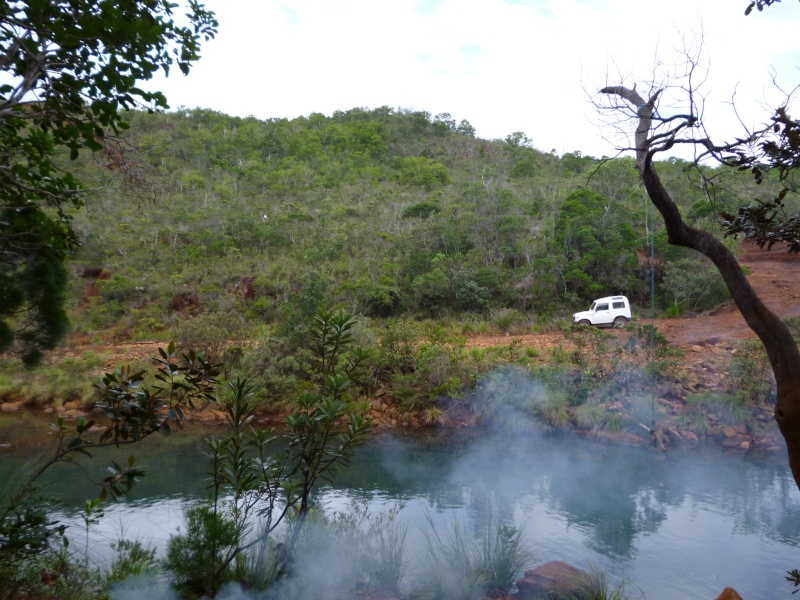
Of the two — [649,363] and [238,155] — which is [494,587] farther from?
[238,155]

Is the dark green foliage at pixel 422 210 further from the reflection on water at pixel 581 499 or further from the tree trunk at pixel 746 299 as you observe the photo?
the tree trunk at pixel 746 299

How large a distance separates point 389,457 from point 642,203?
61.9ft

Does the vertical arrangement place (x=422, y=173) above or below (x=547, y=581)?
above

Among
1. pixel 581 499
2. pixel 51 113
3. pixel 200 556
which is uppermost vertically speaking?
pixel 51 113

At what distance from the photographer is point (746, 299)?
12.3ft

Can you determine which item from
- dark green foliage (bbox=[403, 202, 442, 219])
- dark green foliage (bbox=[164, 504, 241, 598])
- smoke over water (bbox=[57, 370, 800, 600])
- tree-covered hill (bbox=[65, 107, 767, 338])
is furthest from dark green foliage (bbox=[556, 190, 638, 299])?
dark green foliage (bbox=[164, 504, 241, 598])

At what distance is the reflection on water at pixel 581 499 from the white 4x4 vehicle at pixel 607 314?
7211 millimetres

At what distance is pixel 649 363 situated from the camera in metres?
13.3

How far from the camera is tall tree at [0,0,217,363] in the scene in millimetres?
3572

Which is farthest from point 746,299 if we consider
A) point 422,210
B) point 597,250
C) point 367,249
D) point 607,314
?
point 422,210

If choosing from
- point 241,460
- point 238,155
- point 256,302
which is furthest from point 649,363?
point 238,155

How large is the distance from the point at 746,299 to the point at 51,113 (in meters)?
4.66

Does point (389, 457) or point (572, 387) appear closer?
point (389, 457)

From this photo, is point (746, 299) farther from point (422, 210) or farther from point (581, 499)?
point (422, 210)
